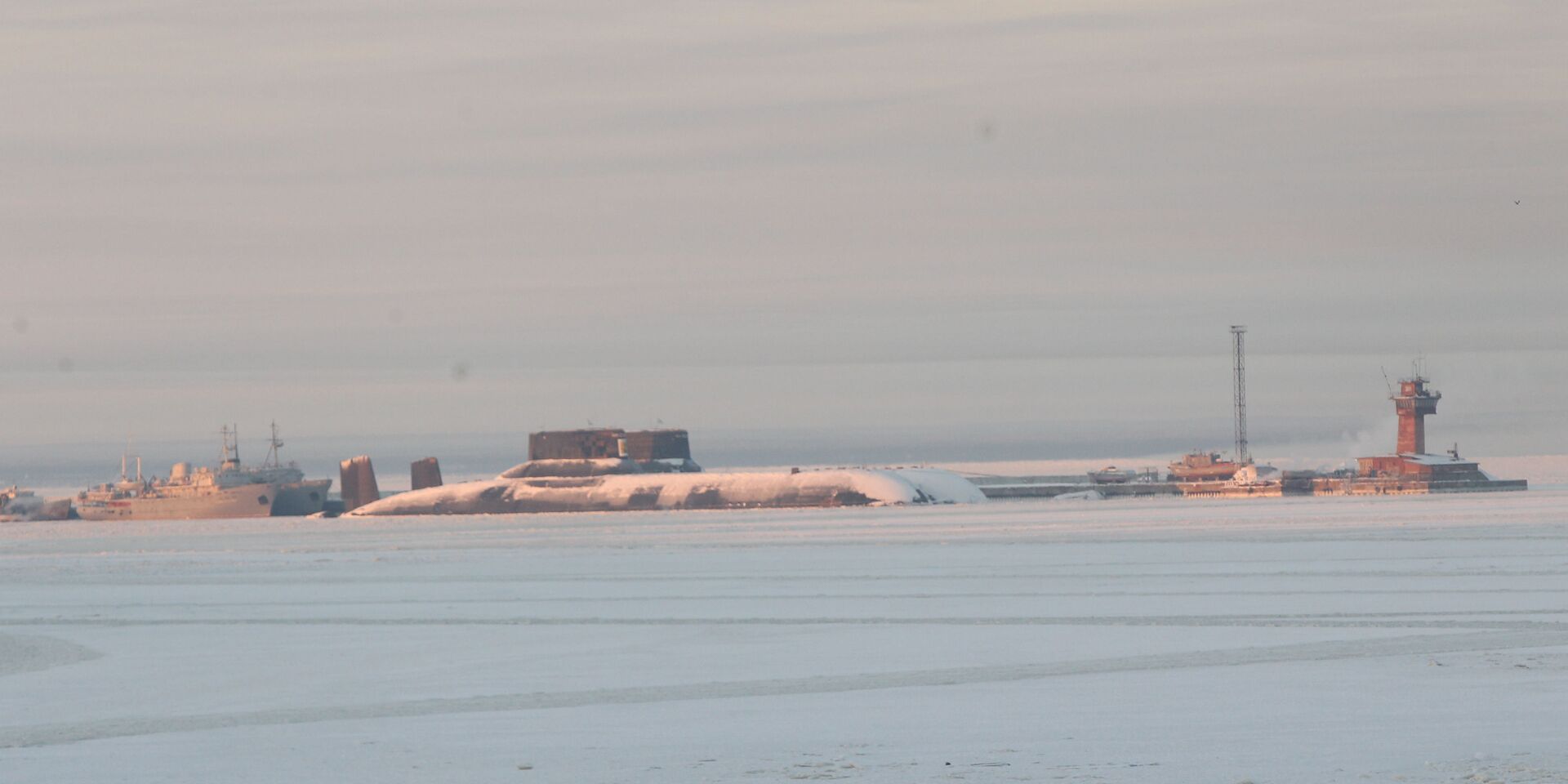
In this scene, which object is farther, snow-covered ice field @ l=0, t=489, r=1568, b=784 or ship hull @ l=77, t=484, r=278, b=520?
ship hull @ l=77, t=484, r=278, b=520

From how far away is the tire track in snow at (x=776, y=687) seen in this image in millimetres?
15125

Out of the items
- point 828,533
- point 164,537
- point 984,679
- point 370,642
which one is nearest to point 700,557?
point 828,533

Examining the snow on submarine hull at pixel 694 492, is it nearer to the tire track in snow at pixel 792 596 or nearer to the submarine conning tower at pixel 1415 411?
the submarine conning tower at pixel 1415 411

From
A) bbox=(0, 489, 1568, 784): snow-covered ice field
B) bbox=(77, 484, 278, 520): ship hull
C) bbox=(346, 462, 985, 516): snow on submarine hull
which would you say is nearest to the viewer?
bbox=(0, 489, 1568, 784): snow-covered ice field

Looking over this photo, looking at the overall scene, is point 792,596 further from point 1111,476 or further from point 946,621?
point 1111,476

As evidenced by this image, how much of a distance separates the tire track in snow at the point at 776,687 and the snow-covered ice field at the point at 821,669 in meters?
0.06

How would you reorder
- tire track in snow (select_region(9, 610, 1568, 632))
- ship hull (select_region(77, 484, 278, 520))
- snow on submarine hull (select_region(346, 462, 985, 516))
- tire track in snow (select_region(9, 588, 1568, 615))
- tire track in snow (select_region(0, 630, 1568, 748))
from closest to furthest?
tire track in snow (select_region(0, 630, 1568, 748)), tire track in snow (select_region(9, 610, 1568, 632)), tire track in snow (select_region(9, 588, 1568, 615)), snow on submarine hull (select_region(346, 462, 985, 516)), ship hull (select_region(77, 484, 278, 520))

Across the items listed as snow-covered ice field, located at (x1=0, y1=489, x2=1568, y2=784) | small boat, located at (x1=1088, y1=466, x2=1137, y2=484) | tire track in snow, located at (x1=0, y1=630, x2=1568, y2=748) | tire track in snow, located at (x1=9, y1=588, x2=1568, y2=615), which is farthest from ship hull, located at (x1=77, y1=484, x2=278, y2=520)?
tire track in snow, located at (x1=0, y1=630, x2=1568, y2=748)

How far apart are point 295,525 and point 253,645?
61.8 meters

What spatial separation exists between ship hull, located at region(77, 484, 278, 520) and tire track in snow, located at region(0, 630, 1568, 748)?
351 ft

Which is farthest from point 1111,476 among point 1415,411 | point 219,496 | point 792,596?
point 792,596

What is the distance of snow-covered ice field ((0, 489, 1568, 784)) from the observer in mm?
12836

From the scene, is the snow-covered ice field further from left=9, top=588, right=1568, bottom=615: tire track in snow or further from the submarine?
the submarine

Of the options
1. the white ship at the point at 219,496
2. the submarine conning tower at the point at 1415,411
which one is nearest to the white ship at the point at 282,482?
the white ship at the point at 219,496
